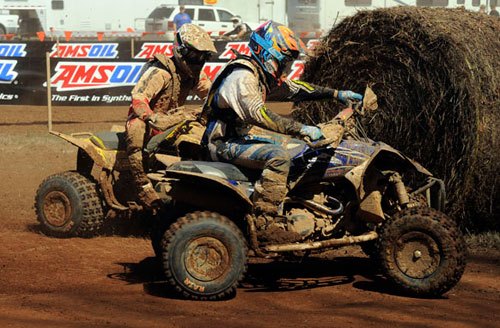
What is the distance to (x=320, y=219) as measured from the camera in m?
6.63

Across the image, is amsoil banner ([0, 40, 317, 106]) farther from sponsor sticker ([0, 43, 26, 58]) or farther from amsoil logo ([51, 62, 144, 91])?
sponsor sticker ([0, 43, 26, 58])

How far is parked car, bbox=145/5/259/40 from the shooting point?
33062 mm

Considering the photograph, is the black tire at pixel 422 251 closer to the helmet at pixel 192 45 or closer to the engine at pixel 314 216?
the engine at pixel 314 216

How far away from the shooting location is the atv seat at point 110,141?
340 inches

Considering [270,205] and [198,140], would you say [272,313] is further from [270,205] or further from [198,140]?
[198,140]

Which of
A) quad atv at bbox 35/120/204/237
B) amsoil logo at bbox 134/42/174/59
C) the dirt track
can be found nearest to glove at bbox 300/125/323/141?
the dirt track

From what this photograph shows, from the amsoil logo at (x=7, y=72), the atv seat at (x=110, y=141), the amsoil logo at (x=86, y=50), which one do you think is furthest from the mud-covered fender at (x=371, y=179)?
the amsoil logo at (x=86, y=50)

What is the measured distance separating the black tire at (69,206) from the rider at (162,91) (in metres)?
0.58

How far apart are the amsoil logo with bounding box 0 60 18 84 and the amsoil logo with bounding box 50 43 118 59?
144 inches

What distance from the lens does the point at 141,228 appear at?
29.8 ft

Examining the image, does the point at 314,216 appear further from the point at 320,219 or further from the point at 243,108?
the point at 243,108

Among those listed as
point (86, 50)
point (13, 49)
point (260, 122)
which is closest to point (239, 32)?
point (86, 50)

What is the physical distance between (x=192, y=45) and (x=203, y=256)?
268 centimetres

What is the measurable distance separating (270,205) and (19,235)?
3448 mm
